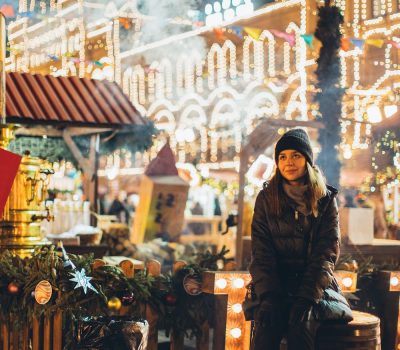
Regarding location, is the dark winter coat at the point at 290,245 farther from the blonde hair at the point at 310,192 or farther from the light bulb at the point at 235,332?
the light bulb at the point at 235,332

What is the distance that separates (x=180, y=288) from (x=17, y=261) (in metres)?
1.51

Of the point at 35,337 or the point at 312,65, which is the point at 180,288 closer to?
the point at 35,337

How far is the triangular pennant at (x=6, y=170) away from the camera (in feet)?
16.8

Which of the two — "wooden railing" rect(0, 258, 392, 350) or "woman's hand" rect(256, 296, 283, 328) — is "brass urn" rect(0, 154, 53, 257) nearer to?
"wooden railing" rect(0, 258, 392, 350)

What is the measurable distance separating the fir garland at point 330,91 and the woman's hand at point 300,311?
744 cm

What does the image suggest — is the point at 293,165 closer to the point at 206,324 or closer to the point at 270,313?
the point at 270,313

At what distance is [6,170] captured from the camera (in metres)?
5.14

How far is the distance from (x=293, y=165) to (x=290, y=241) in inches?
20.5

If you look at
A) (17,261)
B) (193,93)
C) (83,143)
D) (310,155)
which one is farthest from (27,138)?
(193,93)

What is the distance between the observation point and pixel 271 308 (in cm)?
455

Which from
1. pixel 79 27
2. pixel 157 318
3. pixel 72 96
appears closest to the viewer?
pixel 157 318

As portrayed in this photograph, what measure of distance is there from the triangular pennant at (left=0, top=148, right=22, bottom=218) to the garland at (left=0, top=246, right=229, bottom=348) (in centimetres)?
100

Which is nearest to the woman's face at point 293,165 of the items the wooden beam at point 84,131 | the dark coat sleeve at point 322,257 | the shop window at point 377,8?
the dark coat sleeve at point 322,257

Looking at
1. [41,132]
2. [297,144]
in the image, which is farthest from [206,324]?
[41,132]
